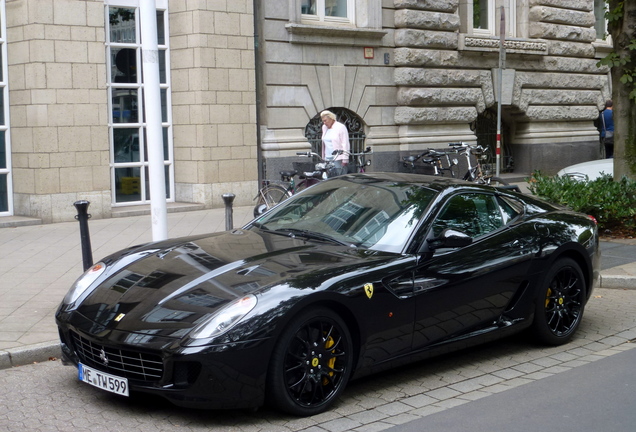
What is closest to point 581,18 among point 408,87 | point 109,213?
point 408,87

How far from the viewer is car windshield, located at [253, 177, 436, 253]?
6.24 m

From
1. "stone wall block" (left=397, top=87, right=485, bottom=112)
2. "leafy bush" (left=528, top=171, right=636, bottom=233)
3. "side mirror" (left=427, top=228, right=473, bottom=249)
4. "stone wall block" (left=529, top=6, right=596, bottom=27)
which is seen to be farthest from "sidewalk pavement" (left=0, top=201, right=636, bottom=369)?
"stone wall block" (left=529, top=6, right=596, bottom=27)

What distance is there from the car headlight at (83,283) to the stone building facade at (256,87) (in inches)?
330

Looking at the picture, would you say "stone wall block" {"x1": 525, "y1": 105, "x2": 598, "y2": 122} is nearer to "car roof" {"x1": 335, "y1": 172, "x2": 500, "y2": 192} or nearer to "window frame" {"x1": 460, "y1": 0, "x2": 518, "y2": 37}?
"window frame" {"x1": 460, "y1": 0, "x2": 518, "y2": 37}

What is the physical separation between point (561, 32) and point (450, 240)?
17.5 metres

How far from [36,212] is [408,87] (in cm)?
850

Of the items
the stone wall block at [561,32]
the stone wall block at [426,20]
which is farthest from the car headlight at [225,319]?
the stone wall block at [561,32]

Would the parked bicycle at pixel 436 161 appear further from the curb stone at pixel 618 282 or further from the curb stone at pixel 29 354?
the curb stone at pixel 29 354

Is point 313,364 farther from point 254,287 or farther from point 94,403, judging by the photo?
point 94,403

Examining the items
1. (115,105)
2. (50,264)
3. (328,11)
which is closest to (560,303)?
(50,264)

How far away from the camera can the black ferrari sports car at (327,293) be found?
5.06 m

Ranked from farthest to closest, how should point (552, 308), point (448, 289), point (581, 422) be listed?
point (552, 308) < point (448, 289) < point (581, 422)

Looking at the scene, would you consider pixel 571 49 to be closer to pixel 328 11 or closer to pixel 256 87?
pixel 328 11

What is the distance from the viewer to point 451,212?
257 inches
